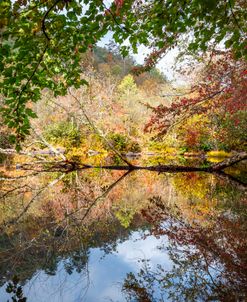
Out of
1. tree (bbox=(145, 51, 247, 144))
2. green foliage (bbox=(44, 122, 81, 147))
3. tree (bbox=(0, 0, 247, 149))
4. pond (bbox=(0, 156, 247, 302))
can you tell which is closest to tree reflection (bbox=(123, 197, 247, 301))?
pond (bbox=(0, 156, 247, 302))

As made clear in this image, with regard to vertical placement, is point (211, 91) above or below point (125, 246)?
above

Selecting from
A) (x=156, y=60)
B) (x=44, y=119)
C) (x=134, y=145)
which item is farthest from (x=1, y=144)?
(x=156, y=60)

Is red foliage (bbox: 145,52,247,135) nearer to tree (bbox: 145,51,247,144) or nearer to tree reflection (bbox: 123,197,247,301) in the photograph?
tree (bbox: 145,51,247,144)

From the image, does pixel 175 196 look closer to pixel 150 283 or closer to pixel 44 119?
pixel 150 283

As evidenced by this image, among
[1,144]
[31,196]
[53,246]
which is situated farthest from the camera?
[1,144]

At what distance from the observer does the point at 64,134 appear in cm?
1802

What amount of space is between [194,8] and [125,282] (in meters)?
2.70

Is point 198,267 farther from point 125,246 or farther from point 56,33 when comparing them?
point 56,33

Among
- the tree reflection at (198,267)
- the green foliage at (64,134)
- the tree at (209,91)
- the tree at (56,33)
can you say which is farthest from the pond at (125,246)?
the green foliage at (64,134)

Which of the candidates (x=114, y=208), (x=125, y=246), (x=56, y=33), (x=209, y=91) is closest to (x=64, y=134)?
(x=209, y=91)

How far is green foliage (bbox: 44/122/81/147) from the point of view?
17672 millimetres

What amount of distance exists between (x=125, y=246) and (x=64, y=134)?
48.7ft

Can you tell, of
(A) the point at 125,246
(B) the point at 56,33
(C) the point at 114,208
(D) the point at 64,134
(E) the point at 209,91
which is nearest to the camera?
(B) the point at 56,33

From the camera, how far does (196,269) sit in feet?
9.78
